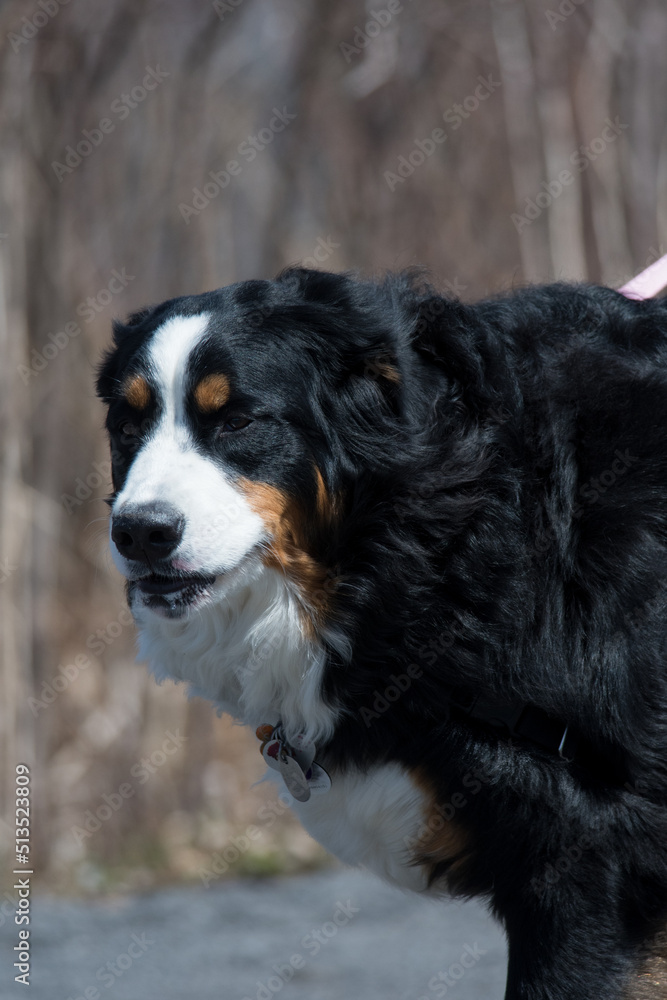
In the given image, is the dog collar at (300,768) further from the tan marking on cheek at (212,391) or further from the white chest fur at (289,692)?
the tan marking on cheek at (212,391)

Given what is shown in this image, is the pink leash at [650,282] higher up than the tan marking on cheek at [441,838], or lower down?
higher up

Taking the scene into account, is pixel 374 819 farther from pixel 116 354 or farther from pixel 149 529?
pixel 116 354

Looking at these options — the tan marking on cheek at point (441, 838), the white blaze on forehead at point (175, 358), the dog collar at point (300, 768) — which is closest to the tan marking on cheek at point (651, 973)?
the tan marking on cheek at point (441, 838)

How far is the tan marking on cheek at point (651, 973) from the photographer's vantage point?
229cm

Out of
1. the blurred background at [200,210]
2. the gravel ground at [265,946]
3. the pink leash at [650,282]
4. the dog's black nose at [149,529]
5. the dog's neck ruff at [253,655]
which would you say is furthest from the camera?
the blurred background at [200,210]

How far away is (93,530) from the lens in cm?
609

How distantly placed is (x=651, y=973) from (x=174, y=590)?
1.42 metres

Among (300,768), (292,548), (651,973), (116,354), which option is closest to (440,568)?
(292,548)

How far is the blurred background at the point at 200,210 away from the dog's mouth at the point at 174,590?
340cm

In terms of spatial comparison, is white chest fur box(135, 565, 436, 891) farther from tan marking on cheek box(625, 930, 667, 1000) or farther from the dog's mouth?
tan marking on cheek box(625, 930, 667, 1000)

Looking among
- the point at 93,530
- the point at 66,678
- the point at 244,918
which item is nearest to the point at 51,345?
the point at 93,530

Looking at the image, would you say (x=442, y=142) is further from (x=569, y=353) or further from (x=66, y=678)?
(x=569, y=353)

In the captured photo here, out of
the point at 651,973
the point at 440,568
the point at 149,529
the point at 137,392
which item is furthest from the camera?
the point at 137,392

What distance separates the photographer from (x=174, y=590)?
8.50ft
